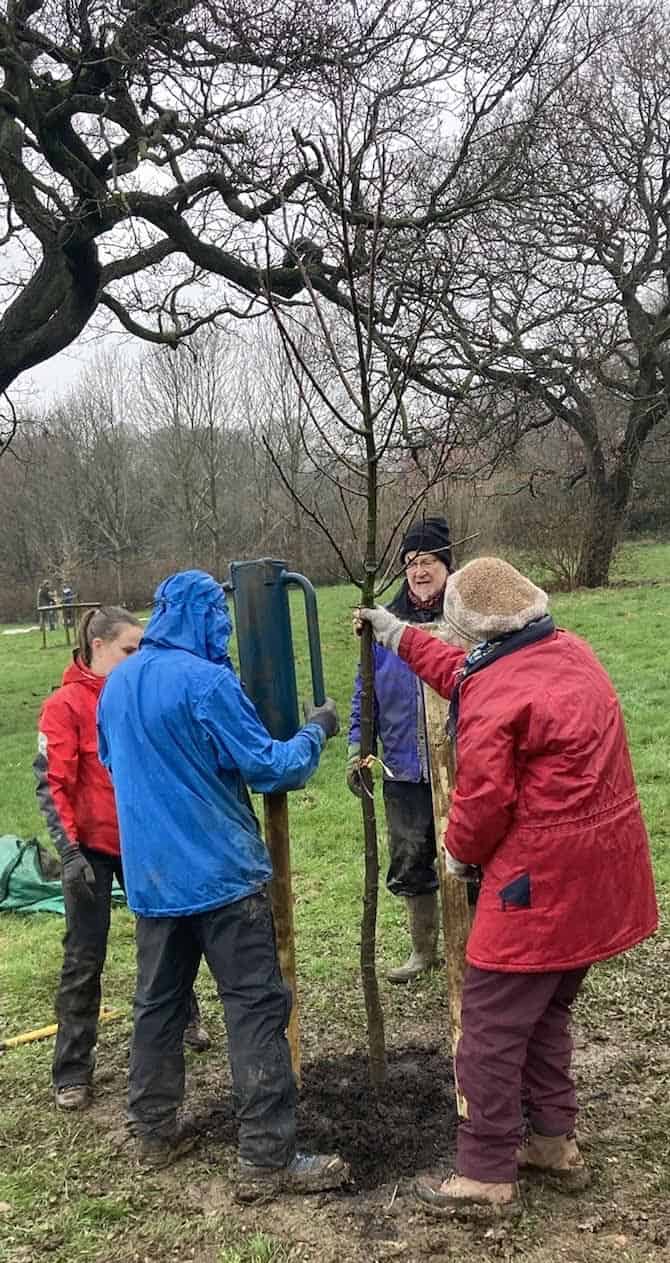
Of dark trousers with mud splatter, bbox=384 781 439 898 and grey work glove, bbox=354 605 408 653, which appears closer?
grey work glove, bbox=354 605 408 653

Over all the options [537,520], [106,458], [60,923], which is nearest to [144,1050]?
[60,923]

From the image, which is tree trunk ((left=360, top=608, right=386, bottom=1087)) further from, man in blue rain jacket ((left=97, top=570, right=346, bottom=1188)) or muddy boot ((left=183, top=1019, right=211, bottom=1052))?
muddy boot ((left=183, top=1019, right=211, bottom=1052))

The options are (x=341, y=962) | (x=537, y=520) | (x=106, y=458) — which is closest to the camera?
(x=341, y=962)

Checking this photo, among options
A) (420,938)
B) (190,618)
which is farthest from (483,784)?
(420,938)

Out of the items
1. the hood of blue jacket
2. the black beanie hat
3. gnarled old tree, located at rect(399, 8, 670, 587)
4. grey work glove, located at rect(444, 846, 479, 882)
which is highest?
gnarled old tree, located at rect(399, 8, 670, 587)

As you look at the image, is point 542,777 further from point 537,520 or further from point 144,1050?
point 537,520

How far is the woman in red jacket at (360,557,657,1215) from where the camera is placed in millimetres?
2744

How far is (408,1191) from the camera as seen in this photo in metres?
3.12

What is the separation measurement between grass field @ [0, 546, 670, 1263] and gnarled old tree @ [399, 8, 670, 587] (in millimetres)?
4503

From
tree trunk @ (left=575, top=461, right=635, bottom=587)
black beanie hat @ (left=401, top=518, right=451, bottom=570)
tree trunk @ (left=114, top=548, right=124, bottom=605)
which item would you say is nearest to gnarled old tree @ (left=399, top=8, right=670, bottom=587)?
tree trunk @ (left=575, top=461, right=635, bottom=587)

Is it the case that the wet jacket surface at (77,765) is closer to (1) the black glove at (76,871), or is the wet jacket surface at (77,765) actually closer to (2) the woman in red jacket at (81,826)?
(2) the woman in red jacket at (81,826)

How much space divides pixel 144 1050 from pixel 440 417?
277 inches

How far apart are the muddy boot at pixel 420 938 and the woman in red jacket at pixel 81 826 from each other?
57.7 inches

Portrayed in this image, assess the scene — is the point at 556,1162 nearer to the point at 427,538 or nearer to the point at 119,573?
the point at 427,538
